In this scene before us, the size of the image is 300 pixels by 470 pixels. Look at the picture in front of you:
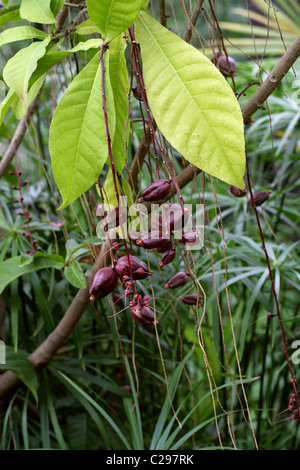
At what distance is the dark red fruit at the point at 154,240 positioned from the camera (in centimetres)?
41

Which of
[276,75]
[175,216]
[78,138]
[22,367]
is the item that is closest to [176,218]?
[175,216]

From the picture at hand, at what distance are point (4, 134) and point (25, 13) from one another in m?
0.84

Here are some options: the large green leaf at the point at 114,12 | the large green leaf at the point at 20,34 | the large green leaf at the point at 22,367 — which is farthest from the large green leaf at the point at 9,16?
the large green leaf at the point at 22,367

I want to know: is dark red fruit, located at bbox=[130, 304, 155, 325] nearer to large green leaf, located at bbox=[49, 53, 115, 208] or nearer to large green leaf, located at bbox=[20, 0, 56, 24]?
large green leaf, located at bbox=[49, 53, 115, 208]

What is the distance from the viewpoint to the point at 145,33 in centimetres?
44

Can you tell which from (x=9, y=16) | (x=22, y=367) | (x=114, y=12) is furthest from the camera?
(x=22, y=367)

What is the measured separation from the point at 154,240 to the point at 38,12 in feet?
0.78

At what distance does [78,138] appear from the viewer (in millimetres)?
400

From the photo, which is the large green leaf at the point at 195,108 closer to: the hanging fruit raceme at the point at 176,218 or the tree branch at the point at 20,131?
the hanging fruit raceme at the point at 176,218

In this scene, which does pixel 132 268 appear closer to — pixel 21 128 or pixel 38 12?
pixel 38 12

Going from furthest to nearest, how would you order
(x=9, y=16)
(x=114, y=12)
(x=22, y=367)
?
1. (x=22, y=367)
2. (x=9, y=16)
3. (x=114, y=12)

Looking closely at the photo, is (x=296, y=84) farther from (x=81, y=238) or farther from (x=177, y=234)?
(x=81, y=238)

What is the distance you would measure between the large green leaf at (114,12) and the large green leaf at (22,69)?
6 cm
